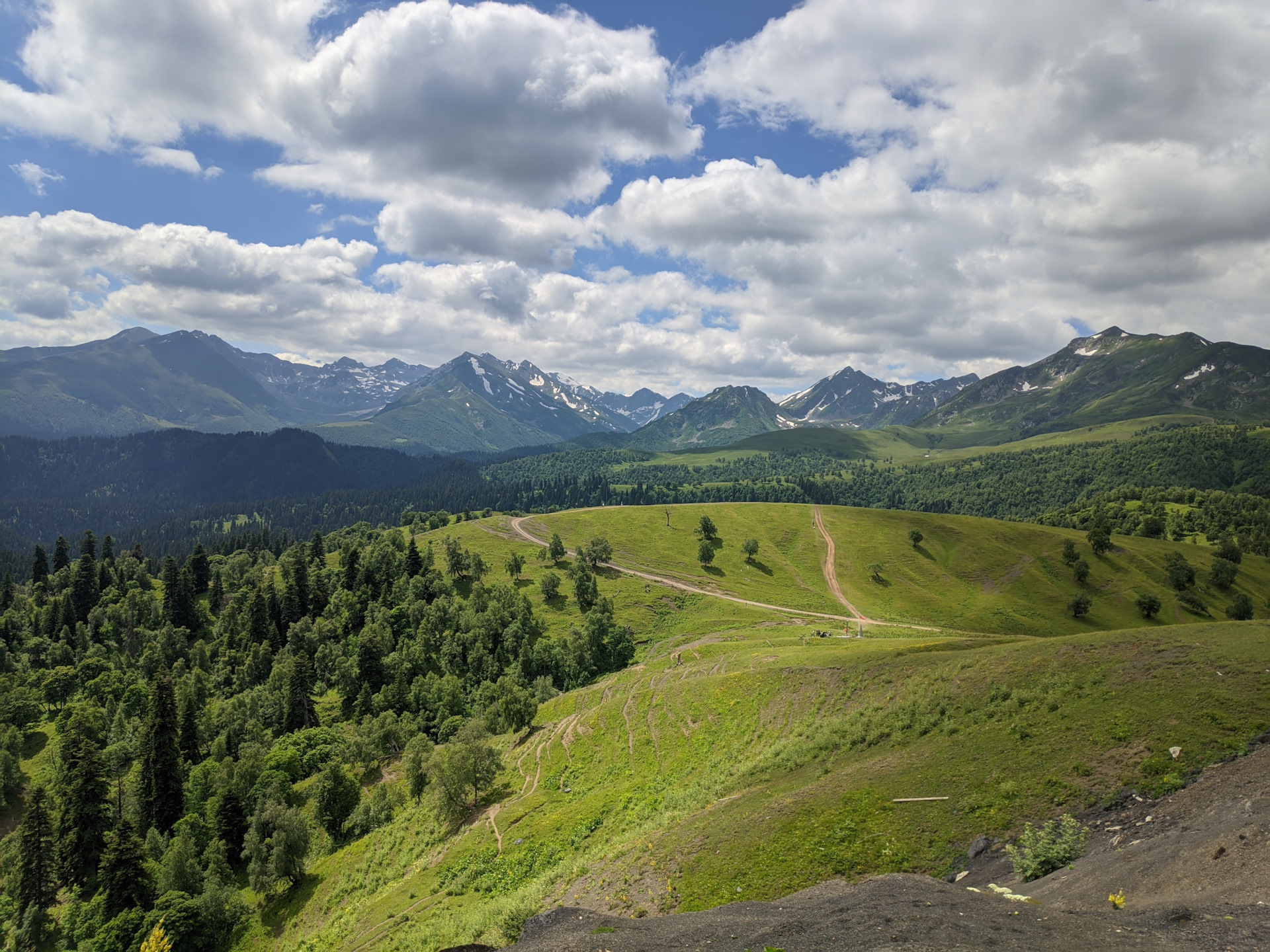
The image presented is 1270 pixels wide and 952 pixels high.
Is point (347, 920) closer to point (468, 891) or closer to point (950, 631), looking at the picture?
point (468, 891)

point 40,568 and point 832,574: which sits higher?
point 40,568

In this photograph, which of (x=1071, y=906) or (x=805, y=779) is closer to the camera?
(x=1071, y=906)

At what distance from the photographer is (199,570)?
17688cm

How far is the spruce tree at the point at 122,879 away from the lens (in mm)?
60250

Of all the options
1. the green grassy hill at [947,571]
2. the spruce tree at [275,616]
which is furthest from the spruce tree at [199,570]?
the green grassy hill at [947,571]

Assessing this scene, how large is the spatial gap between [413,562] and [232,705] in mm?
56951

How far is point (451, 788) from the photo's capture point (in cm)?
5675

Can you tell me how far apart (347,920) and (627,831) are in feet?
96.1

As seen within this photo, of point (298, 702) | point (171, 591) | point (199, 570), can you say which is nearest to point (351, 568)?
point (171, 591)

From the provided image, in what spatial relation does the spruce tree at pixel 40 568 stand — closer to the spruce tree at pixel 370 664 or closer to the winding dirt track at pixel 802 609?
the spruce tree at pixel 370 664

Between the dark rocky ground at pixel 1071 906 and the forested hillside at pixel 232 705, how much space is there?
43.2 metres

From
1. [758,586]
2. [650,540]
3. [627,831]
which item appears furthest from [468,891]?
[650,540]

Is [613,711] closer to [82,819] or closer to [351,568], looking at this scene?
[82,819]

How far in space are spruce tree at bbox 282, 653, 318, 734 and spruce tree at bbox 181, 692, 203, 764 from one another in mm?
13853
